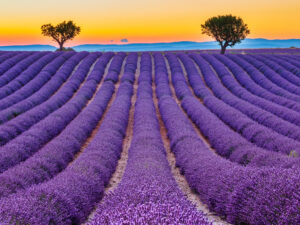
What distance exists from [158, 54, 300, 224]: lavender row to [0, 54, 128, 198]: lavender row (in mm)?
3150

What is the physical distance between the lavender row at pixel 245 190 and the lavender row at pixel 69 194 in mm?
2009

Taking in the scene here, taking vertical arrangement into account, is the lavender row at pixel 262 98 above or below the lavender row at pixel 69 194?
below

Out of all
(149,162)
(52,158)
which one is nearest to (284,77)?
(149,162)

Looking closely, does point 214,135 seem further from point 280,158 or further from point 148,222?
point 148,222

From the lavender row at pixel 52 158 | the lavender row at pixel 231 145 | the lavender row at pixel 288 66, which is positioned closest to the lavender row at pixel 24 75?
the lavender row at pixel 52 158

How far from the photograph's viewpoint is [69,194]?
514 centimetres

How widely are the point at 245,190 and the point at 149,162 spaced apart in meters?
2.52

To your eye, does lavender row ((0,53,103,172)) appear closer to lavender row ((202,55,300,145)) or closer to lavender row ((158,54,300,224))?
lavender row ((158,54,300,224))

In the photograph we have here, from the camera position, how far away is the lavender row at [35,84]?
16.8 metres

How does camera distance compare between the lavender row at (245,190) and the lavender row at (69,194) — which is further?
the lavender row at (69,194)

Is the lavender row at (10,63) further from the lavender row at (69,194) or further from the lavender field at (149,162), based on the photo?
the lavender row at (69,194)

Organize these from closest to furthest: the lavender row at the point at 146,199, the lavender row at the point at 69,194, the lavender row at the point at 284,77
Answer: the lavender row at the point at 146,199 < the lavender row at the point at 69,194 < the lavender row at the point at 284,77

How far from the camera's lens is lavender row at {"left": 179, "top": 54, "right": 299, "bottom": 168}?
656 cm

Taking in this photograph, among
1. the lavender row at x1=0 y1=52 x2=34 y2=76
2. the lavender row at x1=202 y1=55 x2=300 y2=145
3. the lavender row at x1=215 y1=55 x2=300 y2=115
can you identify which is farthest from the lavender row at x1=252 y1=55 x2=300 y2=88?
the lavender row at x1=0 y1=52 x2=34 y2=76
